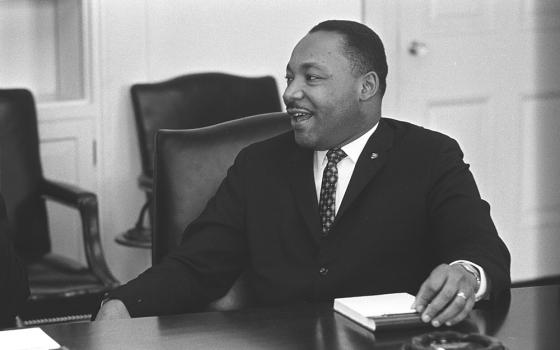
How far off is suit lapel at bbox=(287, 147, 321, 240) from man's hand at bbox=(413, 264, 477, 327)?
0.49 metres

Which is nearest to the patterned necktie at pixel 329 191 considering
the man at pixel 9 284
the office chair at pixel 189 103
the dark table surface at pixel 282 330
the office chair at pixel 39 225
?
the dark table surface at pixel 282 330

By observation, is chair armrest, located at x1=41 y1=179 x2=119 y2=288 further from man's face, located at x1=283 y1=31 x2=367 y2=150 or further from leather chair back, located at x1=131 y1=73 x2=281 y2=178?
man's face, located at x1=283 y1=31 x2=367 y2=150

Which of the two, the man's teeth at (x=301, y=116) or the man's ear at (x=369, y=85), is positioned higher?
the man's ear at (x=369, y=85)

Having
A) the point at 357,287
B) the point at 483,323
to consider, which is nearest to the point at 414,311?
the point at 483,323

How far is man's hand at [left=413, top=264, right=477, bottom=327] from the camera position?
2.16 meters

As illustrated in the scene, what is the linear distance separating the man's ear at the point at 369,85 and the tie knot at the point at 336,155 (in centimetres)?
14

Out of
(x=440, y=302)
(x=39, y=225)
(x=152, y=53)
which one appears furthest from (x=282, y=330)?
(x=152, y=53)

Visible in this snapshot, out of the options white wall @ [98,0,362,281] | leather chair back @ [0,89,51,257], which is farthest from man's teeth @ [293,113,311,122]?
white wall @ [98,0,362,281]

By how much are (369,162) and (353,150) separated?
0.06 metres

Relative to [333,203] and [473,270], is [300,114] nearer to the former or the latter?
[333,203]

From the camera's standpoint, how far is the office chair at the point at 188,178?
2.75m

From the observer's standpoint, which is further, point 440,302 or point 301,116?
point 301,116

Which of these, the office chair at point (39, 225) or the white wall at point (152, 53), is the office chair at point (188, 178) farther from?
the white wall at point (152, 53)

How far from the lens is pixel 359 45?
275cm
